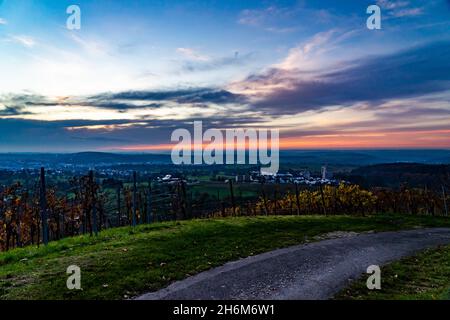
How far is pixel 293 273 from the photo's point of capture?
1156cm

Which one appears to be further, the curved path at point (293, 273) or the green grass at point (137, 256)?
the green grass at point (137, 256)

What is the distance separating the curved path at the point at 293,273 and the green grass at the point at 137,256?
757 millimetres

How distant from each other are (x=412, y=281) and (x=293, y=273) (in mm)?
3706

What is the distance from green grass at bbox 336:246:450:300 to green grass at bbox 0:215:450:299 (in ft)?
15.6

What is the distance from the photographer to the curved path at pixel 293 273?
9.42m

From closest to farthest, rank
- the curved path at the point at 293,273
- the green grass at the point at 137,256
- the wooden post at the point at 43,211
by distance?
the curved path at the point at 293,273 → the green grass at the point at 137,256 → the wooden post at the point at 43,211

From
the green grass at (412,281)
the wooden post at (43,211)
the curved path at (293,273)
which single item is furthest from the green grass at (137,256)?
the green grass at (412,281)

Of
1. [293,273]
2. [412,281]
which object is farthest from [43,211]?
[412,281]

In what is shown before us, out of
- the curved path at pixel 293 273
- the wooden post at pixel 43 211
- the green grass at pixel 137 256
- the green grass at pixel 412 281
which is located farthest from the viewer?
the wooden post at pixel 43 211

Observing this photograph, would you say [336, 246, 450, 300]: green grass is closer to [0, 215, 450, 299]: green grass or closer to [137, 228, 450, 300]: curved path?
[137, 228, 450, 300]: curved path

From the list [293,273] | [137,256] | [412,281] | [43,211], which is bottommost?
[412,281]

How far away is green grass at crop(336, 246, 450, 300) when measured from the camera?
31.4 ft

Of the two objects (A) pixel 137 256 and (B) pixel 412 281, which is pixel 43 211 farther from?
(B) pixel 412 281

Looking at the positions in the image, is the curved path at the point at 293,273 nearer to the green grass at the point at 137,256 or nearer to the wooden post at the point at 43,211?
the green grass at the point at 137,256
